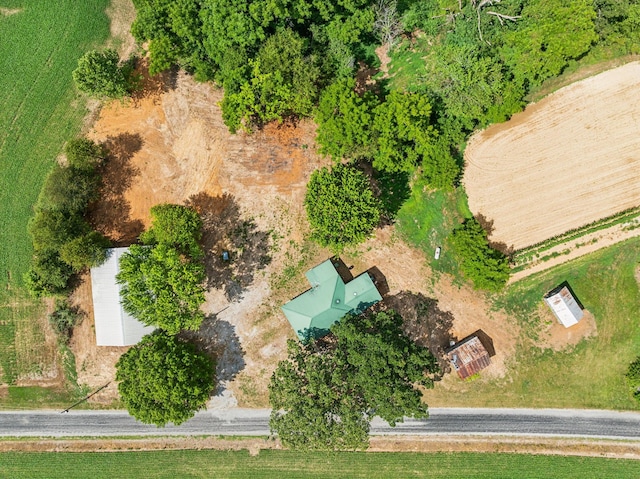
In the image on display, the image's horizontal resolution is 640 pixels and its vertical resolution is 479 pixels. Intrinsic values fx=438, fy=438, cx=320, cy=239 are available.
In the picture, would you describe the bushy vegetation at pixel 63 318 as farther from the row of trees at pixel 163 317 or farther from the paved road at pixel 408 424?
the paved road at pixel 408 424

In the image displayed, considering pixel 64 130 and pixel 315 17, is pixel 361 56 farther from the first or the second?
pixel 64 130

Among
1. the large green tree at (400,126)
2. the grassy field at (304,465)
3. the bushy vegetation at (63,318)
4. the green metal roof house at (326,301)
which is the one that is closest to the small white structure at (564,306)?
the grassy field at (304,465)

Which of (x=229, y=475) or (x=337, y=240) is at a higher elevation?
(x=337, y=240)

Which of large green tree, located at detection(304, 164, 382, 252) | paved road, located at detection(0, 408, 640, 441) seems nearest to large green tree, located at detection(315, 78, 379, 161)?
large green tree, located at detection(304, 164, 382, 252)

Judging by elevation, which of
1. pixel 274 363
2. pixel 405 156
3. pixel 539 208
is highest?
pixel 405 156

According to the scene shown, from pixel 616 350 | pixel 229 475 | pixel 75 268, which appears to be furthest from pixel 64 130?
pixel 616 350

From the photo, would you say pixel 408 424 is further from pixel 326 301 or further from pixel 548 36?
pixel 548 36
